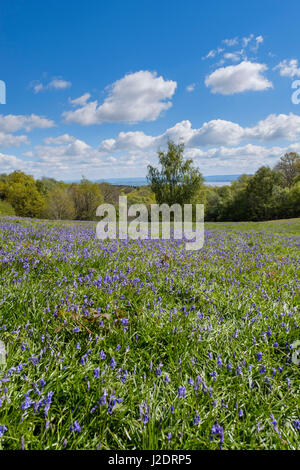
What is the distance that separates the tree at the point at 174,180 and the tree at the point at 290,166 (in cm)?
3637

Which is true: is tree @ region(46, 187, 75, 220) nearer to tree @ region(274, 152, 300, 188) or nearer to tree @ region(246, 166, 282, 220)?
tree @ region(246, 166, 282, 220)

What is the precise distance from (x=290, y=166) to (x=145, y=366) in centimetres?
8396

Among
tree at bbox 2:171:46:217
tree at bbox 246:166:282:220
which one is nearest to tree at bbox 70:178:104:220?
tree at bbox 2:171:46:217

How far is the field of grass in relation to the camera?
6.77 feet

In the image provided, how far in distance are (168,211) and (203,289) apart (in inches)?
1811

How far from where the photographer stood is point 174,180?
5025 cm

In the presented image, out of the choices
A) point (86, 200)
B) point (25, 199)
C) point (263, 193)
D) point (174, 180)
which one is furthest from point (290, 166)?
point (25, 199)

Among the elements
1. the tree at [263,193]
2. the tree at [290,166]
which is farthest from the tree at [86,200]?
the tree at [290,166]

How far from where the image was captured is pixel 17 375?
2.39 metres

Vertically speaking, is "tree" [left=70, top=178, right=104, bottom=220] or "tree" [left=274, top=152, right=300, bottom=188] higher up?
"tree" [left=274, top=152, right=300, bottom=188]

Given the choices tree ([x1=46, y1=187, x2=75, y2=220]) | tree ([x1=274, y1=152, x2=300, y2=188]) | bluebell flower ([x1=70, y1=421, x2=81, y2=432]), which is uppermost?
tree ([x1=274, y1=152, x2=300, y2=188])

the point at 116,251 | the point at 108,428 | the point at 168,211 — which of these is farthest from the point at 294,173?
the point at 108,428
